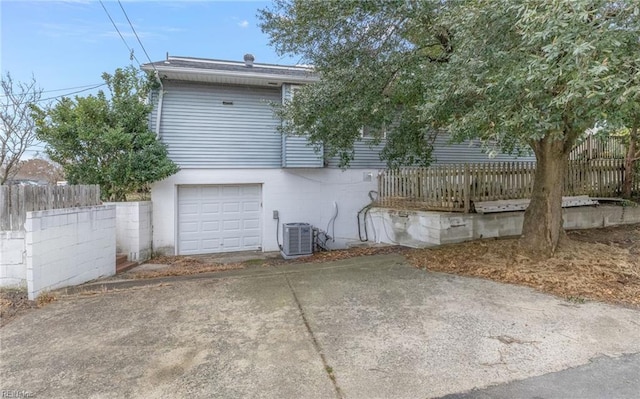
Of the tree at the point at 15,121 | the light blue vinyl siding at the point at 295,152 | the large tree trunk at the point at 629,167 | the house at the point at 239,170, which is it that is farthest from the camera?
the light blue vinyl siding at the point at 295,152

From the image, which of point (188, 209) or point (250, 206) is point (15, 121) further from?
point (250, 206)

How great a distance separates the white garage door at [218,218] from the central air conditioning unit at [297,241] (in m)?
1.48

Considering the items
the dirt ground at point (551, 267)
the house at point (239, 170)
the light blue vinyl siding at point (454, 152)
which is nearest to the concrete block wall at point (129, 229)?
the house at point (239, 170)

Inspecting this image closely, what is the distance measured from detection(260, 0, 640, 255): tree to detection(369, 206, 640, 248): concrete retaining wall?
150 cm

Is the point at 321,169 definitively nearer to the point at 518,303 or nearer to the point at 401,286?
the point at 401,286

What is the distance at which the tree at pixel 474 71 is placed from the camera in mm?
2873

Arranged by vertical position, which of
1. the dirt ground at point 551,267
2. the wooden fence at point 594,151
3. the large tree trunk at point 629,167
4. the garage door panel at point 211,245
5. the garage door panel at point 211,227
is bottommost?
the garage door panel at point 211,245

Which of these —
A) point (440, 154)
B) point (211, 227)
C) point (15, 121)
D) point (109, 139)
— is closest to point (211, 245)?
point (211, 227)

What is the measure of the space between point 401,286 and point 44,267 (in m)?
5.04

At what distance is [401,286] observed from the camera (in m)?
4.78

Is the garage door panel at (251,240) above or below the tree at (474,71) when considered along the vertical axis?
below

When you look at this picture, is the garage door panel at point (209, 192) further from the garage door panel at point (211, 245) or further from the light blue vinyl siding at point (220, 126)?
the garage door panel at point (211, 245)

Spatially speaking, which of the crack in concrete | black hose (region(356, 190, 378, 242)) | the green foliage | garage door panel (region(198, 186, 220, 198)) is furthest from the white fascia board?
the crack in concrete

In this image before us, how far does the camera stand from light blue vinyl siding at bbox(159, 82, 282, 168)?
882 cm
